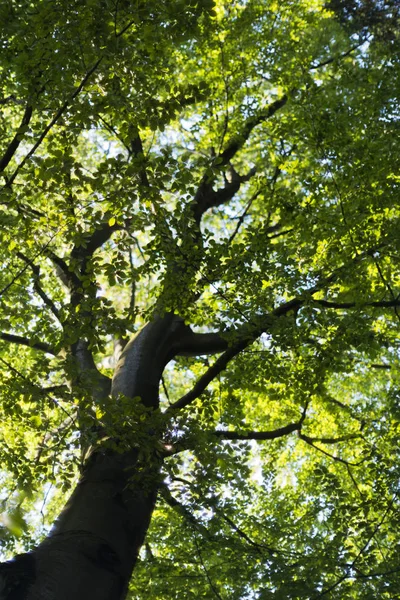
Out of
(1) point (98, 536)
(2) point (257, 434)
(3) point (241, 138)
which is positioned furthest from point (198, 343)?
(3) point (241, 138)

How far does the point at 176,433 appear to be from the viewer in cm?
472

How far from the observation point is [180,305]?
6.18 metres

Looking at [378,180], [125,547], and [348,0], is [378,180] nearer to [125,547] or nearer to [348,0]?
[125,547]

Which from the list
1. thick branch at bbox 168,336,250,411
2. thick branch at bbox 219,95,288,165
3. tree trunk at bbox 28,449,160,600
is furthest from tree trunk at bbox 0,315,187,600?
thick branch at bbox 219,95,288,165

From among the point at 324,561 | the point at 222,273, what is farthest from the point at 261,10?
the point at 324,561

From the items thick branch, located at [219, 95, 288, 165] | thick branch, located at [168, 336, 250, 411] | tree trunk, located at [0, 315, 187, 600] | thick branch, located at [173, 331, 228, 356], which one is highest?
thick branch, located at [219, 95, 288, 165]

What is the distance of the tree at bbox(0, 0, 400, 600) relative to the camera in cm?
439

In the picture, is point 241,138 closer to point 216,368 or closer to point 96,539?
point 216,368

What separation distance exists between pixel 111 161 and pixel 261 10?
24.0ft

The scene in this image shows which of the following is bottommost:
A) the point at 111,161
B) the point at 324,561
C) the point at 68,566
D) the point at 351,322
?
the point at 68,566

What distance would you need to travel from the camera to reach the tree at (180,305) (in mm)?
4395

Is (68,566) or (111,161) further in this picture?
(111,161)

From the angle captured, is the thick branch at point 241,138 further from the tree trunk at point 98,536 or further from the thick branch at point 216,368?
the tree trunk at point 98,536

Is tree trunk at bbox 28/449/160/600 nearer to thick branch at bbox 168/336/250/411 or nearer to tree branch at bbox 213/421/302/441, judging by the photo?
thick branch at bbox 168/336/250/411
